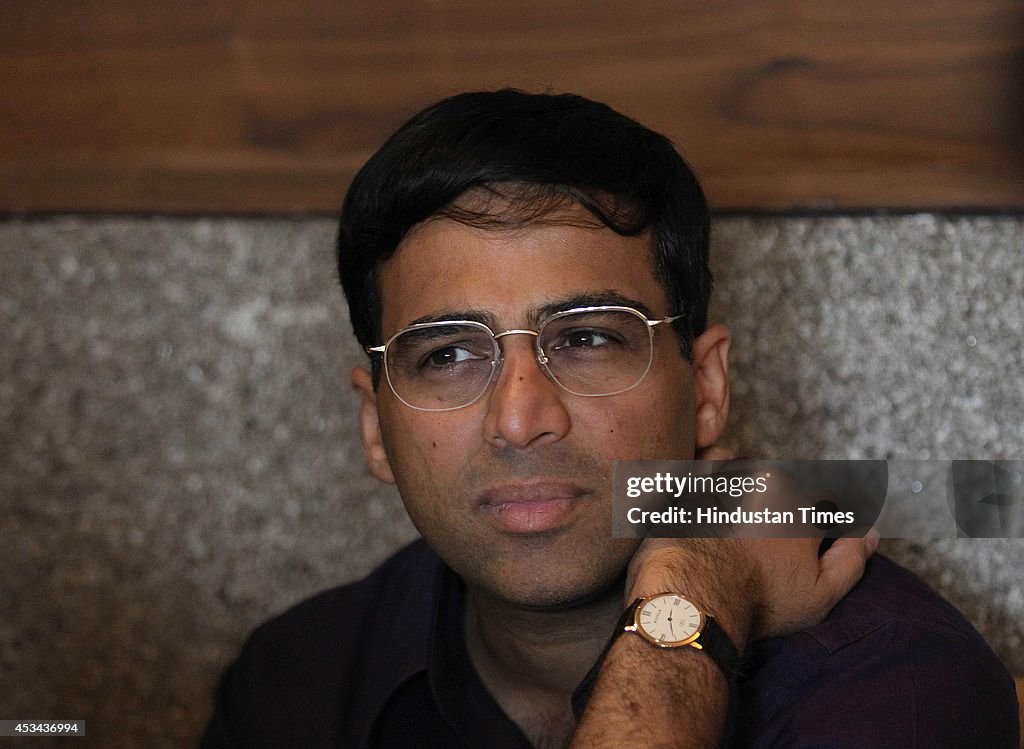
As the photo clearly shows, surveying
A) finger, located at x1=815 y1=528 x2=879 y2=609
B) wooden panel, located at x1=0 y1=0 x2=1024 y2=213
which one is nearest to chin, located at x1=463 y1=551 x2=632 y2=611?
finger, located at x1=815 y1=528 x2=879 y2=609

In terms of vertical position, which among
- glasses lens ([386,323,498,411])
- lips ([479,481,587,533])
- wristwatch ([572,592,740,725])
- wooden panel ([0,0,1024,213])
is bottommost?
wristwatch ([572,592,740,725])

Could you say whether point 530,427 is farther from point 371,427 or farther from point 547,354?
point 371,427

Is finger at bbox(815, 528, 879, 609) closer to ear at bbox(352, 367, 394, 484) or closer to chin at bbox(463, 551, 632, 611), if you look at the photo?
chin at bbox(463, 551, 632, 611)

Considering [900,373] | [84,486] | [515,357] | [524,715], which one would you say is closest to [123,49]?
[84,486]

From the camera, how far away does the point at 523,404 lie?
51.9 inches

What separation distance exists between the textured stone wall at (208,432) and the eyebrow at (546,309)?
560mm

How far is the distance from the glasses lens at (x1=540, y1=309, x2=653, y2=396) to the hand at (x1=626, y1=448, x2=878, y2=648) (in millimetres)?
205

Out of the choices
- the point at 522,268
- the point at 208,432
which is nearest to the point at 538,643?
the point at 522,268

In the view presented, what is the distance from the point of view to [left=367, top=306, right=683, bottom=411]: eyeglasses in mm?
1360

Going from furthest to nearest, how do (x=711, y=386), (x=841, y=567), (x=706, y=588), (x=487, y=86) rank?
(x=487, y=86), (x=711, y=386), (x=841, y=567), (x=706, y=588)

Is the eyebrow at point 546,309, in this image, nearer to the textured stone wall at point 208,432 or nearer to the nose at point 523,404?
the nose at point 523,404

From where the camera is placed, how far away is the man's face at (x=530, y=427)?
135 cm

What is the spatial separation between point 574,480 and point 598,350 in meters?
0.16

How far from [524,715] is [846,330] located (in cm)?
83
